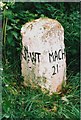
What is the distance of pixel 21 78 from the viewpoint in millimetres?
4141

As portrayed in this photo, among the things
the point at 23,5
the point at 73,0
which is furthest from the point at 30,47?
the point at 73,0

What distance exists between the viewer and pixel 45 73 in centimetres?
399

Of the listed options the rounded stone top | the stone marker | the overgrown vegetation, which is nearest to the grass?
the overgrown vegetation

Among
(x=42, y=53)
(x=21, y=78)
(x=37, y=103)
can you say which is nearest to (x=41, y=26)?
(x=42, y=53)

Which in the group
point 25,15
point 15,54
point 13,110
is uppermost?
point 25,15

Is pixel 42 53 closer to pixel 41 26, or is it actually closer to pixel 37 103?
pixel 41 26

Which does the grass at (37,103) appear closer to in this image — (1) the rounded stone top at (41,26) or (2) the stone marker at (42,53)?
(2) the stone marker at (42,53)

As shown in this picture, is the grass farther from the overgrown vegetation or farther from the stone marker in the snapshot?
the stone marker

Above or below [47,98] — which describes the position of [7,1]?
above

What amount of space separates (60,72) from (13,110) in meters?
0.77

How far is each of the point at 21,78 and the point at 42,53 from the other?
0.38m

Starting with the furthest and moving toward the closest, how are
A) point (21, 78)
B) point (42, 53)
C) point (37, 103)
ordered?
point (21, 78), point (42, 53), point (37, 103)

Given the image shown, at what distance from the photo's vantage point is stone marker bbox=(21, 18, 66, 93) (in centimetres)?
393

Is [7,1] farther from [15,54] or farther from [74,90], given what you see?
[74,90]
